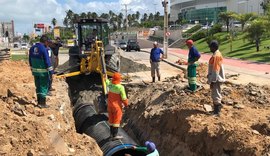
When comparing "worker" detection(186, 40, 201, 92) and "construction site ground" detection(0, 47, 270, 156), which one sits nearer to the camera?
"construction site ground" detection(0, 47, 270, 156)

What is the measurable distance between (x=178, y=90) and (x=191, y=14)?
106 m

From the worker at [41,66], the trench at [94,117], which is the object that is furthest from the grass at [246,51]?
the worker at [41,66]

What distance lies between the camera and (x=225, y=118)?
9719mm

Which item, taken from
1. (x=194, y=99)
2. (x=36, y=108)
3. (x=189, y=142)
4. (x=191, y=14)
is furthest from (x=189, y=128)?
(x=191, y=14)

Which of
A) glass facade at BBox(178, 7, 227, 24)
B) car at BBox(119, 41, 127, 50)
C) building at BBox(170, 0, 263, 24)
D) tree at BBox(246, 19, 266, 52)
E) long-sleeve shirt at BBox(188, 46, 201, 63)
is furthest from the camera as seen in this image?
glass facade at BBox(178, 7, 227, 24)

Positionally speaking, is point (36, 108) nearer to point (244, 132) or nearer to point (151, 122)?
point (151, 122)

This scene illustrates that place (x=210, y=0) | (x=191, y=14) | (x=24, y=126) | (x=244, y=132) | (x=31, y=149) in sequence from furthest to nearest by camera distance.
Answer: (x=191, y=14)
(x=210, y=0)
(x=244, y=132)
(x=24, y=126)
(x=31, y=149)

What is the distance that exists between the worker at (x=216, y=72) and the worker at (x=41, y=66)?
4.12 meters

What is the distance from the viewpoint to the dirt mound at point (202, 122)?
8.39 metres

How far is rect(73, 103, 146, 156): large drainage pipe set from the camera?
8789 millimetres

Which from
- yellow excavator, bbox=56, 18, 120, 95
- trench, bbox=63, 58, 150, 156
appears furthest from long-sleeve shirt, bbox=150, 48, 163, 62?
trench, bbox=63, 58, 150, 156

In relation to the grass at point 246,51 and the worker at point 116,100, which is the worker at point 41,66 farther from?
the grass at point 246,51

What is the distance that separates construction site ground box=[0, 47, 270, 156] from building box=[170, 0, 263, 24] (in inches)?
2879

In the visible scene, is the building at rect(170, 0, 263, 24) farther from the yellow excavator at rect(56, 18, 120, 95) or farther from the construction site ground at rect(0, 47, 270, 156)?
the construction site ground at rect(0, 47, 270, 156)
